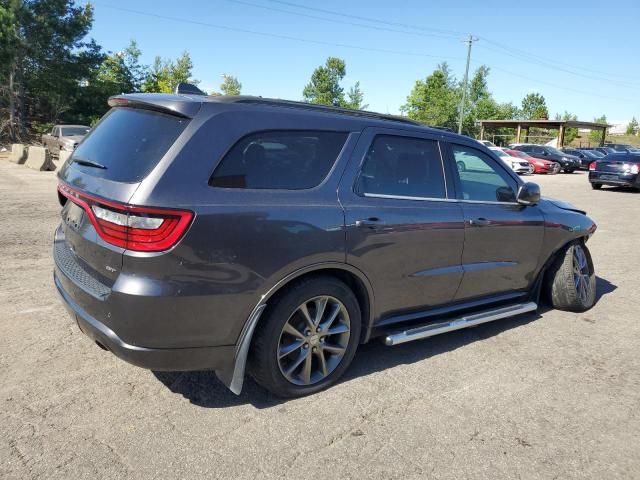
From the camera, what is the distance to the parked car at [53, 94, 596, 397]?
8.31 ft

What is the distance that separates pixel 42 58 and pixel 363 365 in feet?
108

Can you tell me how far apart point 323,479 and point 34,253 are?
510 centimetres

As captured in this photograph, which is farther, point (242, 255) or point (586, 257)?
point (586, 257)

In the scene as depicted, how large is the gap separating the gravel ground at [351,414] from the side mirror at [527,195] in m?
1.17

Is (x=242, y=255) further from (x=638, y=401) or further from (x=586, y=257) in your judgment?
(x=586, y=257)

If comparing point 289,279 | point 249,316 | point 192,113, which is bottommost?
point 249,316

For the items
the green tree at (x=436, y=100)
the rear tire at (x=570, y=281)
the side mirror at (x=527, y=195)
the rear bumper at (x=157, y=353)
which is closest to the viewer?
the rear bumper at (x=157, y=353)

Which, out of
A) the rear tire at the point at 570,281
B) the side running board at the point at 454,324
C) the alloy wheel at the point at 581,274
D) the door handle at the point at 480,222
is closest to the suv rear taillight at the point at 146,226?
the side running board at the point at 454,324

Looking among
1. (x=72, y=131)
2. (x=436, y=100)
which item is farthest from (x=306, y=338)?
(x=436, y=100)

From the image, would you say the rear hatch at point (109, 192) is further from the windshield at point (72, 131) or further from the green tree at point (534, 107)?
the green tree at point (534, 107)

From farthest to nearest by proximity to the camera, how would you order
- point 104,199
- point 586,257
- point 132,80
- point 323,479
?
1. point 132,80
2. point 586,257
3. point 104,199
4. point 323,479

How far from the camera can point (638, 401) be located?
10.9ft

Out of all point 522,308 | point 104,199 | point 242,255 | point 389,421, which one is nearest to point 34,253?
point 104,199

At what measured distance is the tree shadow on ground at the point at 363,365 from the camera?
3080 mm
